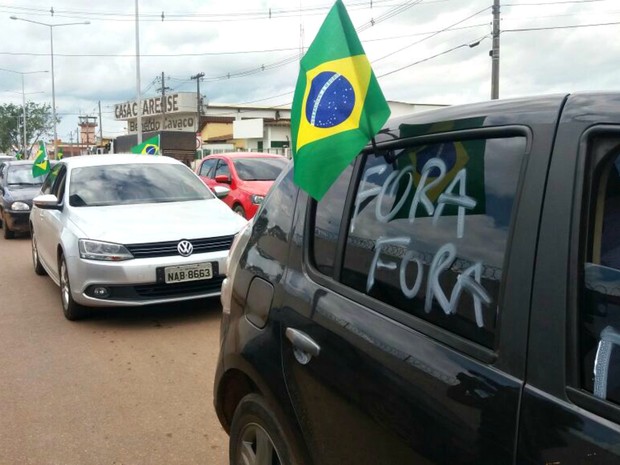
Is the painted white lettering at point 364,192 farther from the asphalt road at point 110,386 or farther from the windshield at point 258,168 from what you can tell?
the windshield at point 258,168

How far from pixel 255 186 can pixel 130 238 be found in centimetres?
656

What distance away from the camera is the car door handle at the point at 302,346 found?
77.6 inches

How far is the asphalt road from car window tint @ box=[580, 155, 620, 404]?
7.91 ft

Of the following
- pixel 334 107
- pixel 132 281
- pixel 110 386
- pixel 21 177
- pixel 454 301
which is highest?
pixel 334 107

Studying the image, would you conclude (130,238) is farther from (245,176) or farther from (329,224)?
(245,176)

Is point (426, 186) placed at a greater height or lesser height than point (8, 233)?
greater

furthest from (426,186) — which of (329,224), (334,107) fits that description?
(329,224)

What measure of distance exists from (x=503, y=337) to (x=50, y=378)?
12.9 ft

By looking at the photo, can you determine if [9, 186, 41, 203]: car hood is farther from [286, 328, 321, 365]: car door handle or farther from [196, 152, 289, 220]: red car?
[286, 328, 321, 365]: car door handle

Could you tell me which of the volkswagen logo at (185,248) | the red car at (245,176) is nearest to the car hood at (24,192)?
the red car at (245,176)

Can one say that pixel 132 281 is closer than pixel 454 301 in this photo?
No

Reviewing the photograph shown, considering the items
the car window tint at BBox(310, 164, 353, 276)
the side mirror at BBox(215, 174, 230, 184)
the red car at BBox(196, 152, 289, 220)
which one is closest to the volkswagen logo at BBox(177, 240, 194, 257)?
the car window tint at BBox(310, 164, 353, 276)

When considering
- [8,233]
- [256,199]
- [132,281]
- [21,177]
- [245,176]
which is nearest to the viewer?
[132,281]

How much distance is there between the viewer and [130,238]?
17.7ft
